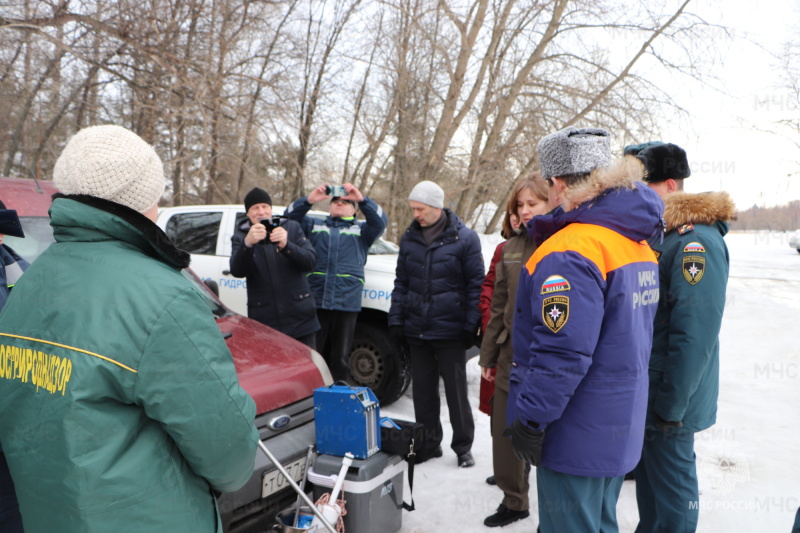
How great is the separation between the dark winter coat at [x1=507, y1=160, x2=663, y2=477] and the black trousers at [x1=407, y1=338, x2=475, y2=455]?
201cm

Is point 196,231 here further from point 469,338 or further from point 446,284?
point 469,338

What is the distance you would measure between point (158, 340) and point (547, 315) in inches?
50.1

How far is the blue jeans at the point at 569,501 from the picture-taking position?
6.79 feet

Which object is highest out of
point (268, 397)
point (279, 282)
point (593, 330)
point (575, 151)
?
point (575, 151)

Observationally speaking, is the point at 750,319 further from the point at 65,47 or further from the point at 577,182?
the point at 65,47

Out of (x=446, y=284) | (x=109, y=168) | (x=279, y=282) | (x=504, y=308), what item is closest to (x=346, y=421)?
(x=504, y=308)

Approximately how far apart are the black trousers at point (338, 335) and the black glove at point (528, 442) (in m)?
Answer: 2.96

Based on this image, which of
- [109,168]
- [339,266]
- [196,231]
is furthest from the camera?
[196,231]

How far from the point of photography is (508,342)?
329 centimetres

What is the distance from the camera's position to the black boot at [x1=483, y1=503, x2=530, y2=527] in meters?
3.34

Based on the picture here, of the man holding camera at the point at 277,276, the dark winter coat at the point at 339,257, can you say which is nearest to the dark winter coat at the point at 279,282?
the man holding camera at the point at 277,276

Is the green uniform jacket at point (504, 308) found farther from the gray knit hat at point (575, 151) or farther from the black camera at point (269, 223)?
the black camera at point (269, 223)

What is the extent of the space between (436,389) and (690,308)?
2114 millimetres

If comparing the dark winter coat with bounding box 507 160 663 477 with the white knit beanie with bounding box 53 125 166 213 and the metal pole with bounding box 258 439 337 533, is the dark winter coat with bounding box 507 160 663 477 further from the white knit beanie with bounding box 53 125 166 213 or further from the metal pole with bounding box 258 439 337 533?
the white knit beanie with bounding box 53 125 166 213
